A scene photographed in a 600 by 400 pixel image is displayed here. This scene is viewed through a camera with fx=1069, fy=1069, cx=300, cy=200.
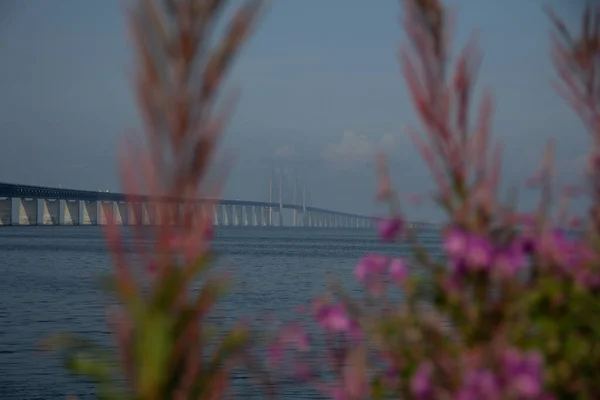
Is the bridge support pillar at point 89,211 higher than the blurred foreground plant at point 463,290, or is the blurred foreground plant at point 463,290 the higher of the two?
the blurred foreground plant at point 463,290

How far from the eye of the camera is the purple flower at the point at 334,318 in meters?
3.27

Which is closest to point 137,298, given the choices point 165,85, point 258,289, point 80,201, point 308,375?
point 165,85

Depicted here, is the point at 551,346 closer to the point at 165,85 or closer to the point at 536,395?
Result: the point at 536,395

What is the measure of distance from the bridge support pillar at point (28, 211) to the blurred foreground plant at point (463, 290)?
327 feet

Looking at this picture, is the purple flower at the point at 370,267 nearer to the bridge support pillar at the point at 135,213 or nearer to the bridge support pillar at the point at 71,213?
the bridge support pillar at the point at 135,213

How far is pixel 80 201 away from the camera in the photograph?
4166 inches

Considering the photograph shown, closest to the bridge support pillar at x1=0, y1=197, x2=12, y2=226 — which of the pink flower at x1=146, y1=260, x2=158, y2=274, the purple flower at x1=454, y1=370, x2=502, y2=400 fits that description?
the pink flower at x1=146, y1=260, x2=158, y2=274

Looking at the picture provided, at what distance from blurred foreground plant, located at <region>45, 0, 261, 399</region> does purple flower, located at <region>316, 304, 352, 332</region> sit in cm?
33

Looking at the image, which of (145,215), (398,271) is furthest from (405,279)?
(145,215)

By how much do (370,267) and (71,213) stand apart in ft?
348

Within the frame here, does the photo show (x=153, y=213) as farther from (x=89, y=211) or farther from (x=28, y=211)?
(x=89, y=211)

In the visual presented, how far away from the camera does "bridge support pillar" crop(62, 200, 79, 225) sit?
346ft

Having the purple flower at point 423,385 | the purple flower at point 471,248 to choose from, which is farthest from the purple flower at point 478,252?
the purple flower at point 423,385

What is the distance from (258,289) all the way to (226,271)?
29.4 meters
